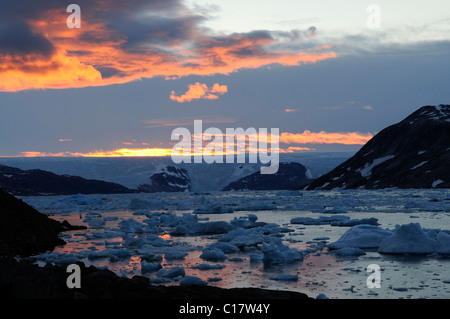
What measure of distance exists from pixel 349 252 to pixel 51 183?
508ft

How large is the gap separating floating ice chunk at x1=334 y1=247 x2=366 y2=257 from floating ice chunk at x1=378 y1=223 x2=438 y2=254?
2.91 ft

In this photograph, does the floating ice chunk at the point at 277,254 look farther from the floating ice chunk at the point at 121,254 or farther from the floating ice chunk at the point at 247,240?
the floating ice chunk at the point at 121,254

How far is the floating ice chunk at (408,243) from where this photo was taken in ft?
49.8

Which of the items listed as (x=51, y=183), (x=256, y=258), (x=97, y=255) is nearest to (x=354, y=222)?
(x=256, y=258)

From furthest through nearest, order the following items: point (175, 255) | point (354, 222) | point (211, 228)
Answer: point (354, 222) < point (211, 228) < point (175, 255)

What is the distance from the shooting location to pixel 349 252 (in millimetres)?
15016

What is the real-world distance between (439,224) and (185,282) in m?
16.7

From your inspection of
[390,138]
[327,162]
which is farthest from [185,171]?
[390,138]

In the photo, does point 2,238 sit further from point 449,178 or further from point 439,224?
point 449,178

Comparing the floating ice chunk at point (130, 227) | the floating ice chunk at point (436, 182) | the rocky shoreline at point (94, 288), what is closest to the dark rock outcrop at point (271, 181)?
the floating ice chunk at point (436, 182)

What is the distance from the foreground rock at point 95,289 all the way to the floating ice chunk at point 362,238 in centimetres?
692

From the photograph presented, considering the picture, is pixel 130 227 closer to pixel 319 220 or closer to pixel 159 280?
pixel 319 220

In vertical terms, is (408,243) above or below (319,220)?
above

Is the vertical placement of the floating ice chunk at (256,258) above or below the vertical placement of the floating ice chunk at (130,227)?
above
